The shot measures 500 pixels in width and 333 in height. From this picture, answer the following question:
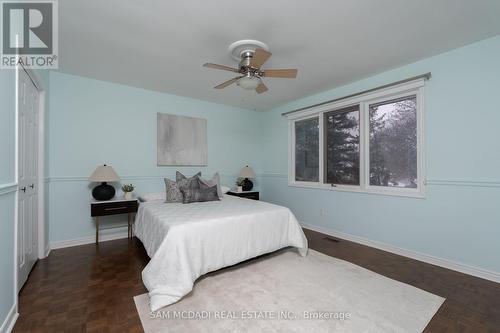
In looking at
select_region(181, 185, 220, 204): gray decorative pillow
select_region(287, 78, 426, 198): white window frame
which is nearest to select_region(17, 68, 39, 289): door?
select_region(181, 185, 220, 204): gray decorative pillow

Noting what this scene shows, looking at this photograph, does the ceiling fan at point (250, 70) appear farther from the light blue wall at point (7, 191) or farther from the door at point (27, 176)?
the door at point (27, 176)

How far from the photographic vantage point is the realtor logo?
1552 mm

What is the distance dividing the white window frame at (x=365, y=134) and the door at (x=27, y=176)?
3.92m

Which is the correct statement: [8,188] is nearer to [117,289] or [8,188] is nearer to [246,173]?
[117,289]

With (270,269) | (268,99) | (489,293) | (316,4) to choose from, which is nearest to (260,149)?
(268,99)

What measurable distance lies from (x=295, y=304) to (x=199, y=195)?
2.04 meters

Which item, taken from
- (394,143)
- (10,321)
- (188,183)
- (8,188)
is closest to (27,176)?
(8,188)

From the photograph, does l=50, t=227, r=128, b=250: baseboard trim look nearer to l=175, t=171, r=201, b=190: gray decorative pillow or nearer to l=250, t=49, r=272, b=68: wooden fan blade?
l=175, t=171, r=201, b=190: gray decorative pillow

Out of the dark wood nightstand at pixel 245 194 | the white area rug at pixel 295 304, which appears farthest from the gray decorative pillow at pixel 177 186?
the white area rug at pixel 295 304

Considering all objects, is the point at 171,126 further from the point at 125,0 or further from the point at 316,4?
the point at 316,4

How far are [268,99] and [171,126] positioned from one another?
1.97m

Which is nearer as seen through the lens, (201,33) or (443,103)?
(201,33)

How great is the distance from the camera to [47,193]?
9.80 feet

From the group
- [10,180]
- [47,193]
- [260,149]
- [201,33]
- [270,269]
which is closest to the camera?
[10,180]
